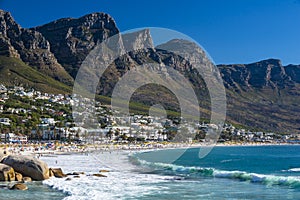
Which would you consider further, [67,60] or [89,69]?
[67,60]

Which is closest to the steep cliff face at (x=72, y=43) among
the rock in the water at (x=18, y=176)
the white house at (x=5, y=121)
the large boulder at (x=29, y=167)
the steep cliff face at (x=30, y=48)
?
the steep cliff face at (x=30, y=48)

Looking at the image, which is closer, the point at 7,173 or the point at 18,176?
the point at 7,173

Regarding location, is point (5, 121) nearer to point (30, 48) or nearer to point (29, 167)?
point (29, 167)

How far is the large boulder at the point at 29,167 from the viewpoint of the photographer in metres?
24.5

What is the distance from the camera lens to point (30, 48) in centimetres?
16650

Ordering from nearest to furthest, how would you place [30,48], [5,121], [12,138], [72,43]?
[12,138] → [5,121] → [30,48] → [72,43]

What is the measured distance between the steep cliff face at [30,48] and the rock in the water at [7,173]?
13913 cm

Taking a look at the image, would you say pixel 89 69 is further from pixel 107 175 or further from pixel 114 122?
pixel 107 175

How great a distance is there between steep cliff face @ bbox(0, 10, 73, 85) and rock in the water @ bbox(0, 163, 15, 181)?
139 m

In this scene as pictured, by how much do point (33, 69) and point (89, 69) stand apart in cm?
3010

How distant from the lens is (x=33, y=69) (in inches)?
6152

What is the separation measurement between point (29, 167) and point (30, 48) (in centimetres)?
15094

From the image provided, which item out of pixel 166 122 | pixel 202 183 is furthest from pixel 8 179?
pixel 166 122

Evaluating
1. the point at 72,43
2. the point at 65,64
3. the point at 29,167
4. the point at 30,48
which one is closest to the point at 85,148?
the point at 29,167
